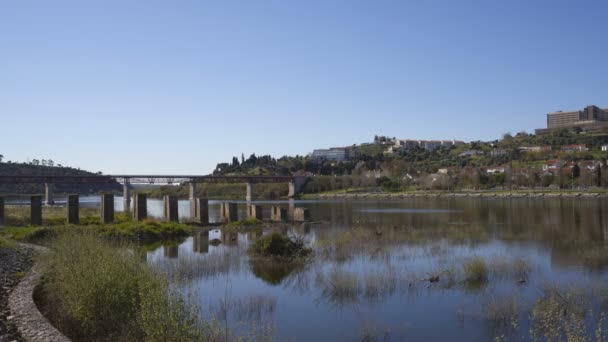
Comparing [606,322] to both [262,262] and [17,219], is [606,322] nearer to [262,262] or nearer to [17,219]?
[262,262]

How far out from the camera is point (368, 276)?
20797 millimetres

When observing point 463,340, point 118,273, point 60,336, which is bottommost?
point 463,340

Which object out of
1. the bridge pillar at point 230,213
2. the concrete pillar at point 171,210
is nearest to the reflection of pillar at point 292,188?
the bridge pillar at point 230,213

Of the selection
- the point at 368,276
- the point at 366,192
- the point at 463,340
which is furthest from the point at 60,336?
the point at 366,192

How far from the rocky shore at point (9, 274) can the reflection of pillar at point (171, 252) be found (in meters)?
6.83

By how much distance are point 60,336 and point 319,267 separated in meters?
14.1

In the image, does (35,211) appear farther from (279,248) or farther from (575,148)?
(575,148)

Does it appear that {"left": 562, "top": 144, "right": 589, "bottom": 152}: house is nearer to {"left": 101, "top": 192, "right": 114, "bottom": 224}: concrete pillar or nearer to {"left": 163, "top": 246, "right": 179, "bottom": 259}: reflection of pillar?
{"left": 101, "top": 192, "right": 114, "bottom": 224}: concrete pillar

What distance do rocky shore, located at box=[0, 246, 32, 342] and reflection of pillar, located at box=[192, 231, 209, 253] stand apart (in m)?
9.29

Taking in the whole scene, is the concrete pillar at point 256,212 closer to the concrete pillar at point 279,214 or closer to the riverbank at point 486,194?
the concrete pillar at point 279,214

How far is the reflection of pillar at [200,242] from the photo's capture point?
31.2m

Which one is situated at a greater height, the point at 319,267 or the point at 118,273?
the point at 118,273

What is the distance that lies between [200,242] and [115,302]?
2261cm

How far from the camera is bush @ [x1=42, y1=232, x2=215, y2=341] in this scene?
10.1m
